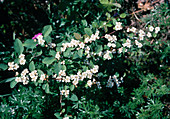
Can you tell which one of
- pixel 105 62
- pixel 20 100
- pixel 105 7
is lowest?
pixel 20 100

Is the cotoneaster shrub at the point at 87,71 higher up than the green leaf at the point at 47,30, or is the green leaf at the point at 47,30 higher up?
the green leaf at the point at 47,30

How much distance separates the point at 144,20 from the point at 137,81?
3.62 ft

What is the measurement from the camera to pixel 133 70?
2.99m

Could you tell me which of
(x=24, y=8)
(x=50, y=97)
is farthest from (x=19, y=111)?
(x=24, y=8)

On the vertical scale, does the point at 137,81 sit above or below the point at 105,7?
below

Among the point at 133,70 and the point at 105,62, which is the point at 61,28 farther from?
the point at 133,70

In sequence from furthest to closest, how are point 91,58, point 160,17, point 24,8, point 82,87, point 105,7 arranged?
point 24,8, point 160,17, point 105,7, point 82,87, point 91,58

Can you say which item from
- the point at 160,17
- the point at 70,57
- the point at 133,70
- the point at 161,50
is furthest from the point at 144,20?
the point at 70,57

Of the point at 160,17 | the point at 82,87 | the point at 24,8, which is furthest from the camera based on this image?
the point at 24,8

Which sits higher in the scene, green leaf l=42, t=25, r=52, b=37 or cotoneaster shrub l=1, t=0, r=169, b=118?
green leaf l=42, t=25, r=52, b=37

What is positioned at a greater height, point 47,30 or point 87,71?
point 47,30

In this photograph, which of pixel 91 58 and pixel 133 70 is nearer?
pixel 91 58

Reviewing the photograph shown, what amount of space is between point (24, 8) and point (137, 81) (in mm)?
2331

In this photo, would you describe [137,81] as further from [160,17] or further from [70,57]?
[70,57]
